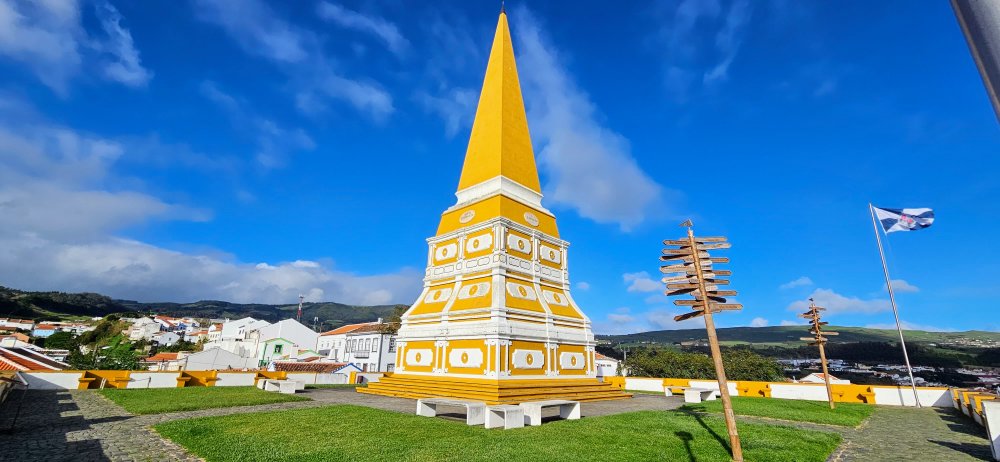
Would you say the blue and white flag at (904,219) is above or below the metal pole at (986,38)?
above

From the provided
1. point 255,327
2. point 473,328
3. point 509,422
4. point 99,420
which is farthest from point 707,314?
point 255,327

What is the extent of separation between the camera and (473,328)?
19.1 m

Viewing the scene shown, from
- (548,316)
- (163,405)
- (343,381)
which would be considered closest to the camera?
(163,405)

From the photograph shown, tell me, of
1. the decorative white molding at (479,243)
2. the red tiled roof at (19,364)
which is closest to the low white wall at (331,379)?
the decorative white molding at (479,243)

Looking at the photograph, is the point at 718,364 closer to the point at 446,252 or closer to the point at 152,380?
the point at 446,252

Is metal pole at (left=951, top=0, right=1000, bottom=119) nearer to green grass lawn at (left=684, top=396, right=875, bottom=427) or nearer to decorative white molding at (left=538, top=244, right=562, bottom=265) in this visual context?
green grass lawn at (left=684, top=396, right=875, bottom=427)

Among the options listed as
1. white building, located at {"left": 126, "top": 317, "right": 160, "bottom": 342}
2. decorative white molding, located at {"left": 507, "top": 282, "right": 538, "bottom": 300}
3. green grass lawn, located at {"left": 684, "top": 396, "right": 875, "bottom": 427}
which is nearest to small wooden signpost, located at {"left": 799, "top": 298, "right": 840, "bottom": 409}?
green grass lawn, located at {"left": 684, "top": 396, "right": 875, "bottom": 427}

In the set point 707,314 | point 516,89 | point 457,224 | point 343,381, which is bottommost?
point 343,381

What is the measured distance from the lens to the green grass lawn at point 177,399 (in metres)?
12.6

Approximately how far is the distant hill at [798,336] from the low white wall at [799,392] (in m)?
135

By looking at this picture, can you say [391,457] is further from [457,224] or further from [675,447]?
[457,224]

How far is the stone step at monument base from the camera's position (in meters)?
16.7

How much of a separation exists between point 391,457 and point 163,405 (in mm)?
9550

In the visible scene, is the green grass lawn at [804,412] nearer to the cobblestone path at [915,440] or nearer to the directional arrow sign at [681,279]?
the cobblestone path at [915,440]
